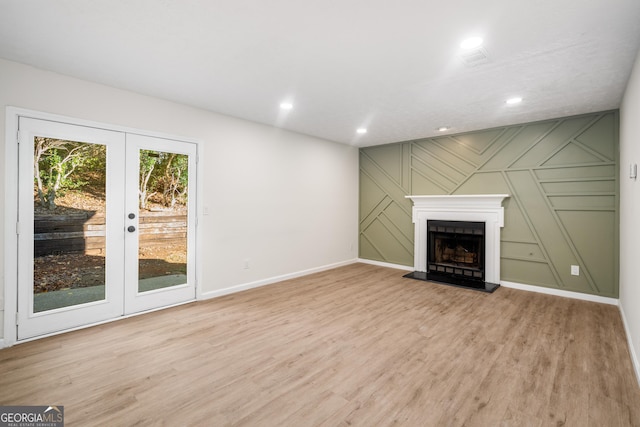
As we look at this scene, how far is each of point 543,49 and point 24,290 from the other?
4.96 meters

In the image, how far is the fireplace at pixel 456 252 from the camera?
4.93 meters

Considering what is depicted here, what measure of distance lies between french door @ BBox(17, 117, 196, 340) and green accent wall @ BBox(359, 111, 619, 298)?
160 inches

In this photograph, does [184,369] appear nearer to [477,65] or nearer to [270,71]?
[270,71]

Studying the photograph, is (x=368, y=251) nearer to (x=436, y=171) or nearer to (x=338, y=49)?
(x=436, y=171)

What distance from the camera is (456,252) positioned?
17.3 ft

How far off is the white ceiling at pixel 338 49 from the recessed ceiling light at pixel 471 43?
0.05 meters

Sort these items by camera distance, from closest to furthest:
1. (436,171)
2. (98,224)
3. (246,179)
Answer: (98,224) → (246,179) → (436,171)

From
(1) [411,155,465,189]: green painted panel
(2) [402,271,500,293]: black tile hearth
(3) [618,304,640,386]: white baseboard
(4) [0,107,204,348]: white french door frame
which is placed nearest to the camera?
(3) [618,304,640,386]: white baseboard

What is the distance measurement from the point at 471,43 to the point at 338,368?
8.96ft

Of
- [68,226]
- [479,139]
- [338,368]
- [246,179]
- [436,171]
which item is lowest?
[338,368]

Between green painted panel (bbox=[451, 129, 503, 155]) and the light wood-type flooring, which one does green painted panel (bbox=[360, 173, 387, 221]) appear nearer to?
green painted panel (bbox=[451, 129, 503, 155])

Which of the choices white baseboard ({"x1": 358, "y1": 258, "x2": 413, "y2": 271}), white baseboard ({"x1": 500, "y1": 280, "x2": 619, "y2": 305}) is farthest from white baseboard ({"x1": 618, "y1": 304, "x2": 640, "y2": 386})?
white baseboard ({"x1": 358, "y1": 258, "x2": 413, "y2": 271})

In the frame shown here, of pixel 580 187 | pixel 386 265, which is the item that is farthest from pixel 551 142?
pixel 386 265

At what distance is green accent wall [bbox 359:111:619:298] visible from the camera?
3.92 m
